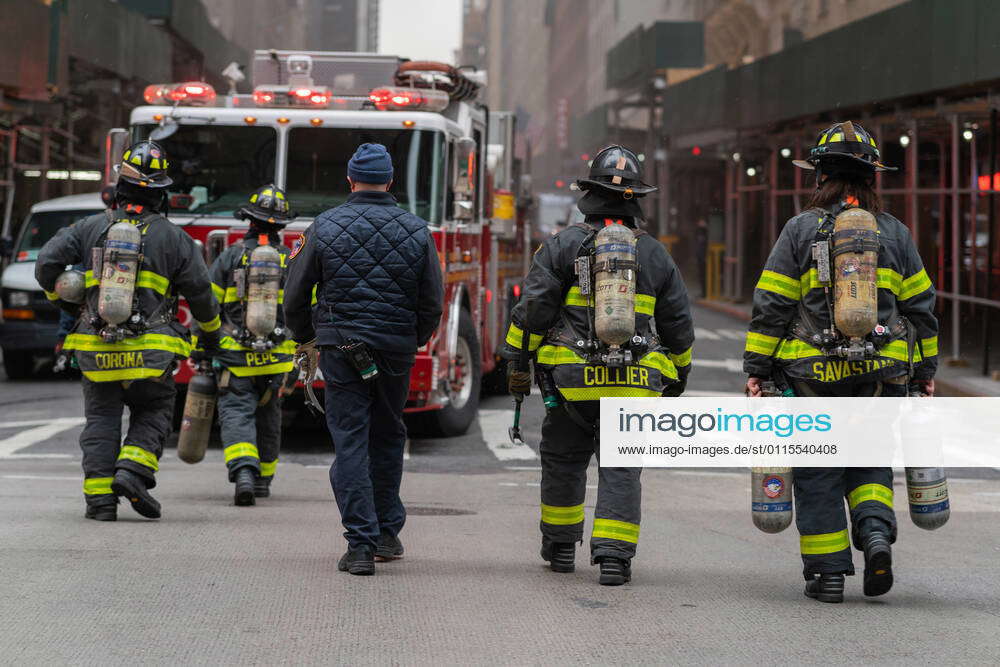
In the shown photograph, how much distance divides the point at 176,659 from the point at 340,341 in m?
1.93

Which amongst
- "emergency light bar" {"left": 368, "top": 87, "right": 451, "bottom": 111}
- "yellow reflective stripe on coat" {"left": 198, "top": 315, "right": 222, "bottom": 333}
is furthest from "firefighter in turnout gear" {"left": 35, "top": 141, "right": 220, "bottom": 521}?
"emergency light bar" {"left": 368, "top": 87, "right": 451, "bottom": 111}

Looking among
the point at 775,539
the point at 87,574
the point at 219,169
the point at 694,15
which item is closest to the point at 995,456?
the point at 775,539

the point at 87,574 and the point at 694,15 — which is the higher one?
the point at 694,15

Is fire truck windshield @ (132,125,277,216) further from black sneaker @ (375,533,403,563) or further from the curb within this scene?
the curb

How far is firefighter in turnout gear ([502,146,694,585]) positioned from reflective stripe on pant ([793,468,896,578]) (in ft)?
2.35

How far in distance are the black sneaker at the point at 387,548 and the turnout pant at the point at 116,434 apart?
173 centimetres

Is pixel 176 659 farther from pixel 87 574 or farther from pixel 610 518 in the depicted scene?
pixel 610 518

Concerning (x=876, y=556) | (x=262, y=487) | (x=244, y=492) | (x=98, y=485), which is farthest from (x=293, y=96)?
(x=876, y=556)

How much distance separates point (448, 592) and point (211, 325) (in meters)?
2.91

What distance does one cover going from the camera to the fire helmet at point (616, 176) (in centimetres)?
648

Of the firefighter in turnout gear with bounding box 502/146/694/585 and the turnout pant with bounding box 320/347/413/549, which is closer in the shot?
the firefighter in turnout gear with bounding box 502/146/694/585

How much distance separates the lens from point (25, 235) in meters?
18.1

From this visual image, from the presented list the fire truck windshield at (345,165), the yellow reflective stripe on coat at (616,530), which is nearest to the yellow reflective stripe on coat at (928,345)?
the yellow reflective stripe on coat at (616,530)

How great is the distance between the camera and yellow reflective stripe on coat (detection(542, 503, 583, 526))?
6.62 m
